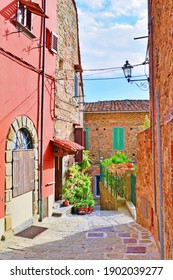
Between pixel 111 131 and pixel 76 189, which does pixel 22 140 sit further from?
pixel 111 131

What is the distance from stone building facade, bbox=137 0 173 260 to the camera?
3.44m

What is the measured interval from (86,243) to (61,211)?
3030 millimetres

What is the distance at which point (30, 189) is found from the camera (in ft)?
22.3

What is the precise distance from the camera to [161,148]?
4234mm

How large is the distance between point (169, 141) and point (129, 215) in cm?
504

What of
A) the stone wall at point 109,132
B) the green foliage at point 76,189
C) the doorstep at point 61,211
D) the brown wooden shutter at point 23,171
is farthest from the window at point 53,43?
the stone wall at point 109,132

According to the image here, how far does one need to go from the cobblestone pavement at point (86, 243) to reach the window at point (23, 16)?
534 centimetres

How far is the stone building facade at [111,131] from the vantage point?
18.0 m

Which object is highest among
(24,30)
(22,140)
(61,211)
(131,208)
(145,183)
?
(24,30)

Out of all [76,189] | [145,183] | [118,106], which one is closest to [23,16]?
[145,183]

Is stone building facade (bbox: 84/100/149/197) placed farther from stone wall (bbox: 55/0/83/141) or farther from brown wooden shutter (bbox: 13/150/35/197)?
brown wooden shutter (bbox: 13/150/35/197)

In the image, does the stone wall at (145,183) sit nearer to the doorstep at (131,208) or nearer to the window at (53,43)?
the doorstep at (131,208)

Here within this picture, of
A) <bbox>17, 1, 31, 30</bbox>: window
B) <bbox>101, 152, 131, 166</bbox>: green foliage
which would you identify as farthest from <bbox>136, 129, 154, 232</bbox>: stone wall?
<bbox>101, 152, 131, 166</bbox>: green foliage
